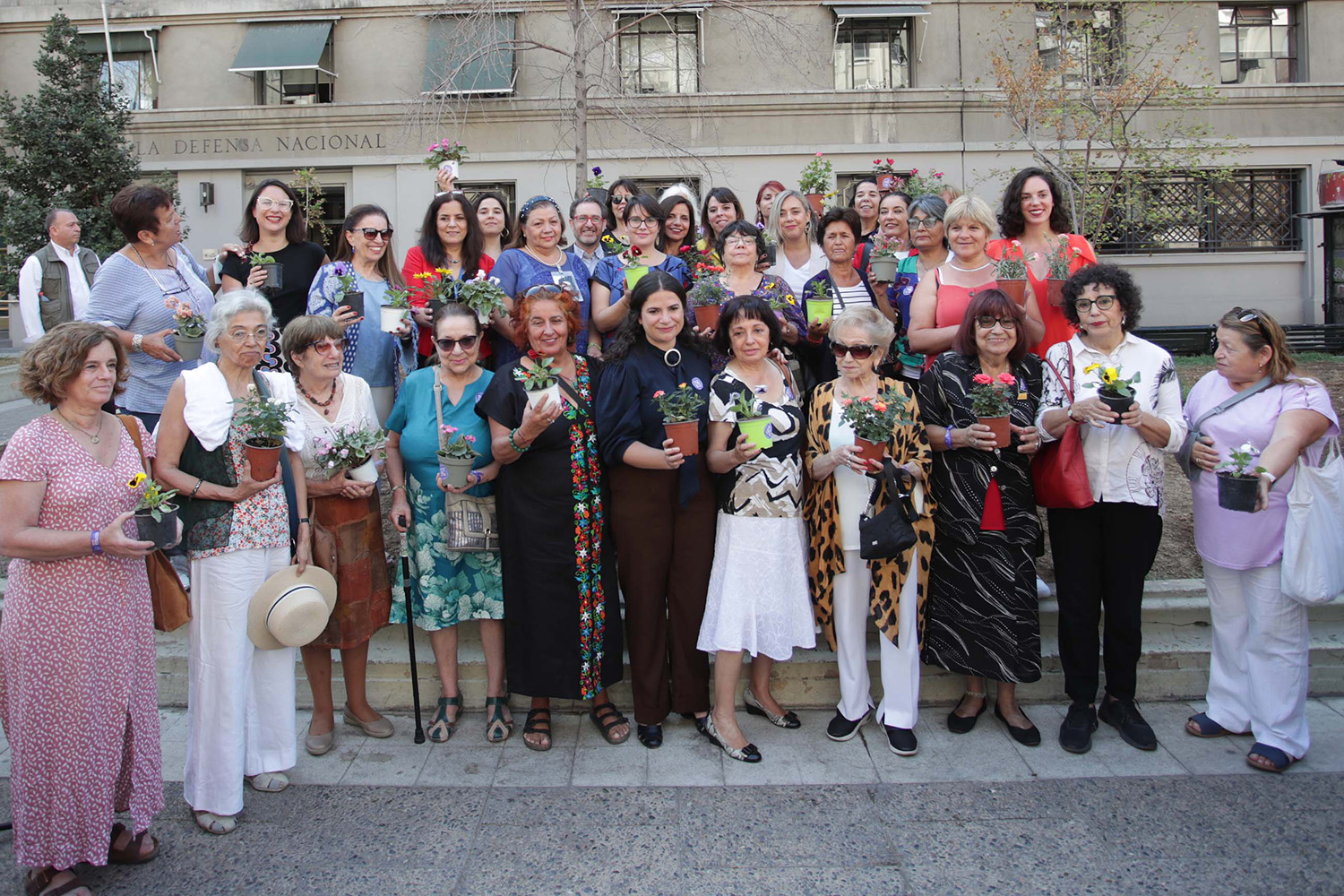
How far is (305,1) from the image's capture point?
1872cm

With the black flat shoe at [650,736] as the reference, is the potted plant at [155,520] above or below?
above

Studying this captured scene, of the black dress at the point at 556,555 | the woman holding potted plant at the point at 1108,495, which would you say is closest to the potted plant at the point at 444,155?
the black dress at the point at 556,555

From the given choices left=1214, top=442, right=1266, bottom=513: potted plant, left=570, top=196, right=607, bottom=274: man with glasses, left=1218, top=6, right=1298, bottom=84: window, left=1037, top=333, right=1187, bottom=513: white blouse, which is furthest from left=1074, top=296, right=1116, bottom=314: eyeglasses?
left=1218, top=6, right=1298, bottom=84: window

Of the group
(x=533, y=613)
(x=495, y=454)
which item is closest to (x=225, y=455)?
(x=495, y=454)

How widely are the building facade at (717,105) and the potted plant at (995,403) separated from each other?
14.6 m

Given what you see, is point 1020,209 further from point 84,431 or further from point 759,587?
point 84,431

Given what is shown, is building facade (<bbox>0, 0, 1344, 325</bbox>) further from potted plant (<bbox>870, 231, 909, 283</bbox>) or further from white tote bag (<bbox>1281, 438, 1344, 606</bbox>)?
white tote bag (<bbox>1281, 438, 1344, 606</bbox>)

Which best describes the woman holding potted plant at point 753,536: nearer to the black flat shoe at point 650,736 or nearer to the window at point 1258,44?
the black flat shoe at point 650,736

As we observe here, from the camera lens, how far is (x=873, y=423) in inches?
160

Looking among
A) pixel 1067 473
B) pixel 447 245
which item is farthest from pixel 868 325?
pixel 447 245

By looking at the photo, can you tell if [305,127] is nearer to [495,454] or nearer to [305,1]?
[305,1]

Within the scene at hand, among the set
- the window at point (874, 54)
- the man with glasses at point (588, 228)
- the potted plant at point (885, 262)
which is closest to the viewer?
the potted plant at point (885, 262)

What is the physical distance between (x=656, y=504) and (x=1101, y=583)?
87.9 inches

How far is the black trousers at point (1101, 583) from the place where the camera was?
14.5ft
